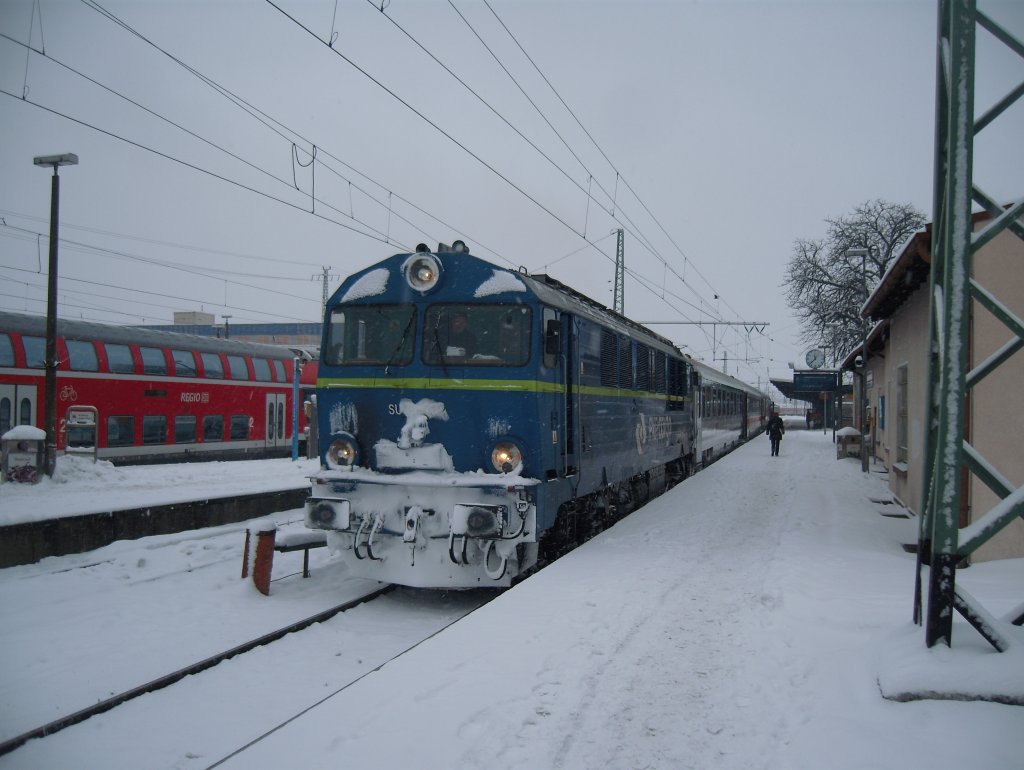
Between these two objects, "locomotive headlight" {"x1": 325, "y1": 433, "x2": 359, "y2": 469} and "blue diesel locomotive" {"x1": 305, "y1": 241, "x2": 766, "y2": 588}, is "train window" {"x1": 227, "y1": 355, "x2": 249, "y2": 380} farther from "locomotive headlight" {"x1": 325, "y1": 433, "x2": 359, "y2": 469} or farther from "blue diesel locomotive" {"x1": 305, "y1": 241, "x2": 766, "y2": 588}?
"locomotive headlight" {"x1": 325, "y1": 433, "x2": 359, "y2": 469}

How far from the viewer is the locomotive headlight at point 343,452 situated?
7.39m

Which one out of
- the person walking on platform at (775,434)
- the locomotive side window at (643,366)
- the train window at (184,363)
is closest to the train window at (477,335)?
the locomotive side window at (643,366)

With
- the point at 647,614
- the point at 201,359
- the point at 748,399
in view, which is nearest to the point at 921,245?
the point at 647,614

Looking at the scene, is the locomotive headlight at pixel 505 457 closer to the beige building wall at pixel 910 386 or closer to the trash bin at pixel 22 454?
the beige building wall at pixel 910 386

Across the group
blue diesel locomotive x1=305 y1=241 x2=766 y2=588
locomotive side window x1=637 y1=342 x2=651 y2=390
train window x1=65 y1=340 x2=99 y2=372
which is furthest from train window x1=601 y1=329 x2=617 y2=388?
train window x1=65 y1=340 x2=99 y2=372

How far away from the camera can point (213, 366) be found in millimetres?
22469

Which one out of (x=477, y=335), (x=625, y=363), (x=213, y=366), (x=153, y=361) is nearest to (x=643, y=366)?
(x=625, y=363)

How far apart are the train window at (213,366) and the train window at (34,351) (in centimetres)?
522

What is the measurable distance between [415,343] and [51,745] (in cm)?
441

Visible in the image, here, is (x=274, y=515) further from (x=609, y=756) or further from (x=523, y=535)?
(x=609, y=756)

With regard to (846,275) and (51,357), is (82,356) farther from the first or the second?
(846,275)

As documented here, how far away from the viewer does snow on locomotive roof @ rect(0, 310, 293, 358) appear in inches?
662

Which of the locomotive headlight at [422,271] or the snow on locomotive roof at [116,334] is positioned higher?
the snow on locomotive roof at [116,334]

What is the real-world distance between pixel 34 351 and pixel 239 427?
24.0 ft
